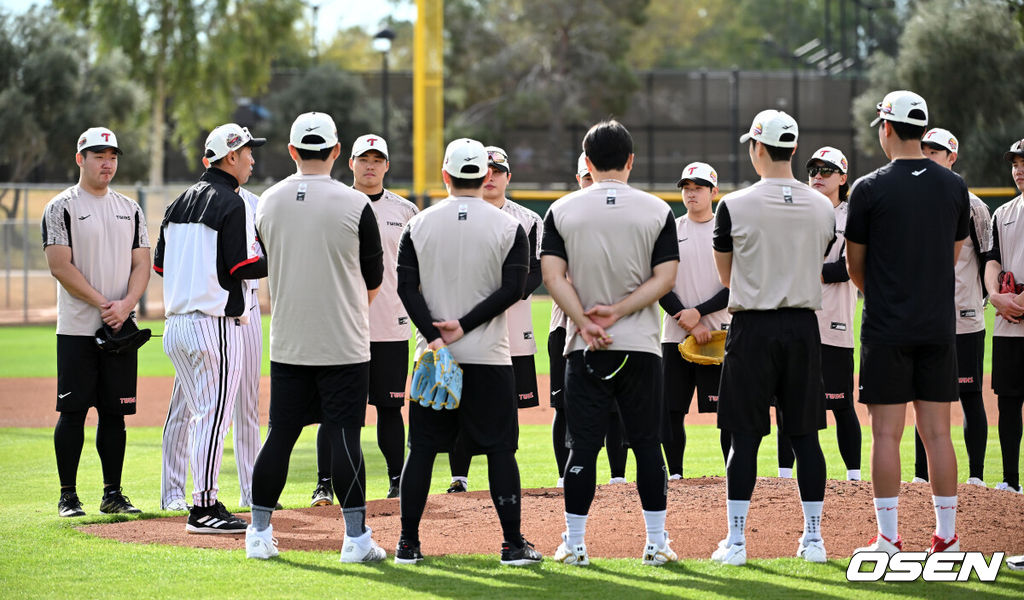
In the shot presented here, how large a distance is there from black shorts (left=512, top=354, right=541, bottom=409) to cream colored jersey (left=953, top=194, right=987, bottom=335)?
3031 mm

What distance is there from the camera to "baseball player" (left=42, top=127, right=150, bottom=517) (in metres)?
7.40

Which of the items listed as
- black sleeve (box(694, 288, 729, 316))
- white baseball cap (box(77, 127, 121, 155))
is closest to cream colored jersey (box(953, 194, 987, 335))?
black sleeve (box(694, 288, 729, 316))

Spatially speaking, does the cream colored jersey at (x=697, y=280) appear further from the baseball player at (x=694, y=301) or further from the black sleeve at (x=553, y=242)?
the black sleeve at (x=553, y=242)

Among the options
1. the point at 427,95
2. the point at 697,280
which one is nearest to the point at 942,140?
the point at 697,280

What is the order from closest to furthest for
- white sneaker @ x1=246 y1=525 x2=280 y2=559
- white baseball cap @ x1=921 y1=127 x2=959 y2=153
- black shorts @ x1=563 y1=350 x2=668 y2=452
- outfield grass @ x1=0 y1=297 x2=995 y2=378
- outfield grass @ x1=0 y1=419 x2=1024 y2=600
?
outfield grass @ x1=0 y1=419 x2=1024 y2=600 < black shorts @ x1=563 y1=350 x2=668 y2=452 < white sneaker @ x1=246 y1=525 x2=280 y2=559 < white baseball cap @ x1=921 y1=127 x2=959 y2=153 < outfield grass @ x1=0 y1=297 x2=995 y2=378

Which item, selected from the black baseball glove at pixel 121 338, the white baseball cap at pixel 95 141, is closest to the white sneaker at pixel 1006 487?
the black baseball glove at pixel 121 338

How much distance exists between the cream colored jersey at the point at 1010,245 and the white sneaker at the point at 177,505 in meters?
5.62

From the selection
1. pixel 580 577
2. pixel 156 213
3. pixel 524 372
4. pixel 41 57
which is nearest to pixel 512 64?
pixel 41 57

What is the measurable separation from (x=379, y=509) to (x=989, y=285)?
4.54 m

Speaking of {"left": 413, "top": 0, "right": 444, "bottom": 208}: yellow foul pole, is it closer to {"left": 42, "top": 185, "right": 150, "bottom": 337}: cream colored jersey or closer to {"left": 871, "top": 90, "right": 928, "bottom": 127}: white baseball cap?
{"left": 42, "top": 185, "right": 150, "bottom": 337}: cream colored jersey

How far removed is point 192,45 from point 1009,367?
103 ft

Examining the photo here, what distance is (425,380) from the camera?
18.8ft

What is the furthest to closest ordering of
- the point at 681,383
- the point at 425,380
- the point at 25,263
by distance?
the point at 25,263 → the point at 681,383 → the point at 425,380

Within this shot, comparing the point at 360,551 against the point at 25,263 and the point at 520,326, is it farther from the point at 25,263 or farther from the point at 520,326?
the point at 25,263
